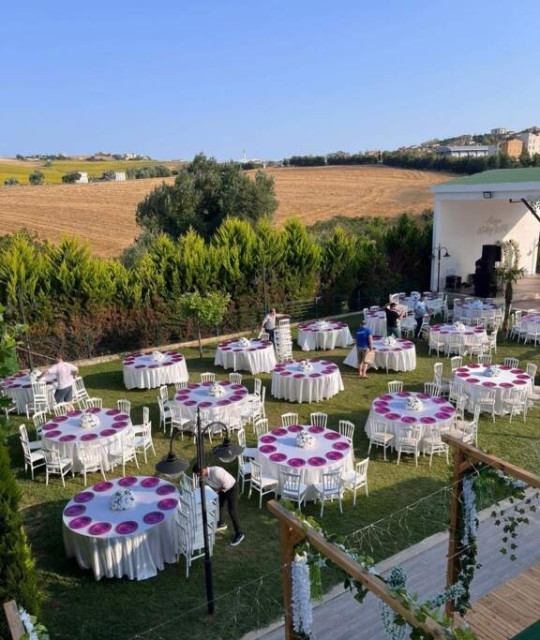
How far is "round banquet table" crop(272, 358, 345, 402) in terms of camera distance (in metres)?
12.6

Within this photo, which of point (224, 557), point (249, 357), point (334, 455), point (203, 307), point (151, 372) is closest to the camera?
point (224, 557)

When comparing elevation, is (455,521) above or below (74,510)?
above

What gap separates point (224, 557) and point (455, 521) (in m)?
3.20

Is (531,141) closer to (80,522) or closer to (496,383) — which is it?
(496,383)

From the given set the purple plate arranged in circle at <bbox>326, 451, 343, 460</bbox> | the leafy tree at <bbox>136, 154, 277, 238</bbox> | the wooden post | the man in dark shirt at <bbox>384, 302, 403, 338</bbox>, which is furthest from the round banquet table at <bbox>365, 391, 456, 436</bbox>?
the leafy tree at <bbox>136, 154, 277, 238</bbox>

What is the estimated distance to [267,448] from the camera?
877 centimetres

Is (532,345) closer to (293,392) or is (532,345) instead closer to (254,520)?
(293,392)

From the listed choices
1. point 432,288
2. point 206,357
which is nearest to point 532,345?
point 432,288

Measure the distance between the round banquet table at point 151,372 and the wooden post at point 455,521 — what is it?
943cm

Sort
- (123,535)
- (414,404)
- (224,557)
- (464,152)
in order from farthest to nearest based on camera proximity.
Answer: (464,152), (414,404), (224,557), (123,535)

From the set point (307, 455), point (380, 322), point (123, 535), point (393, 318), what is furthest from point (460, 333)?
point (123, 535)

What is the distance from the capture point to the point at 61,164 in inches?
3457

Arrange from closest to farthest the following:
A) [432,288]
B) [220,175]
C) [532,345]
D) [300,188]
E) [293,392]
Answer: [293,392], [532,345], [432,288], [220,175], [300,188]

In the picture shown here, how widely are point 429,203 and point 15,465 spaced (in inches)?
1806
